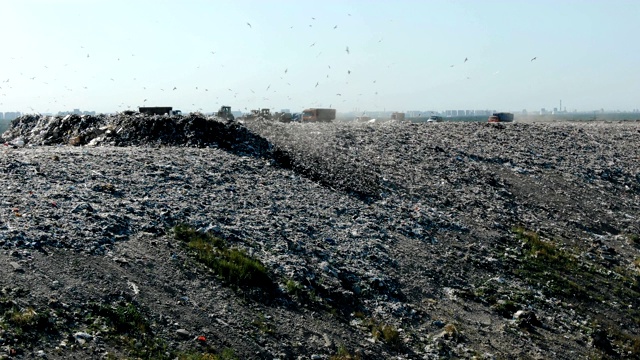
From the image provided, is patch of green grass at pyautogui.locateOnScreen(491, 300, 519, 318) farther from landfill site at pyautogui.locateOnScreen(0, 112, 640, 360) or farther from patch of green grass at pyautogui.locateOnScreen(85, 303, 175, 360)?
patch of green grass at pyautogui.locateOnScreen(85, 303, 175, 360)

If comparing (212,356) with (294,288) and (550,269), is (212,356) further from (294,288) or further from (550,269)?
(550,269)

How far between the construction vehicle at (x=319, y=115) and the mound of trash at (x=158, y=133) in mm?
20317

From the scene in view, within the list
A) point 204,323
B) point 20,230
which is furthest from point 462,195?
point 20,230

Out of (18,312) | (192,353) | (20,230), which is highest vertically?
(20,230)

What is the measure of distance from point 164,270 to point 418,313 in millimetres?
3939

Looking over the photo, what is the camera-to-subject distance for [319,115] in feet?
127

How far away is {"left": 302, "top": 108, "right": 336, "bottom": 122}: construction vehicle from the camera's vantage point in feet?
125

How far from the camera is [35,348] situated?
6.84 meters

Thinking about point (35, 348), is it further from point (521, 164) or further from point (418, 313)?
point (521, 164)

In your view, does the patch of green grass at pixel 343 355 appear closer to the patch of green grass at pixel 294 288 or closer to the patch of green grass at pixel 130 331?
the patch of green grass at pixel 294 288

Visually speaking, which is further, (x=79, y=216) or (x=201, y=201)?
(x=201, y=201)

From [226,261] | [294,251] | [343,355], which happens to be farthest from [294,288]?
[343,355]

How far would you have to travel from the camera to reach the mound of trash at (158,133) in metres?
16.0

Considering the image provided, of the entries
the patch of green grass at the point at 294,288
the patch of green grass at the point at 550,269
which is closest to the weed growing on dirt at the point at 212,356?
the patch of green grass at the point at 294,288
